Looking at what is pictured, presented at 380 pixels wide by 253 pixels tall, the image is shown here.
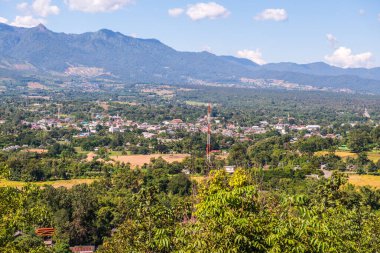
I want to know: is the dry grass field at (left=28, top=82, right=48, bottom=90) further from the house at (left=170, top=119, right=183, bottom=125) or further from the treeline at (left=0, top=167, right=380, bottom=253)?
the treeline at (left=0, top=167, right=380, bottom=253)

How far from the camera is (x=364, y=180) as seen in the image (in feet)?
122

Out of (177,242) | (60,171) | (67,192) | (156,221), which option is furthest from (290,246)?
(60,171)

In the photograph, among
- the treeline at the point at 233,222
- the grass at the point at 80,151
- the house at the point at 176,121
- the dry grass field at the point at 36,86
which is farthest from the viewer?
the dry grass field at the point at 36,86

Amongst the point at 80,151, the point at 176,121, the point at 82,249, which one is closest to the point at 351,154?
the point at 80,151

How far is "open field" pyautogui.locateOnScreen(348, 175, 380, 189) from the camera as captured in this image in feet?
116

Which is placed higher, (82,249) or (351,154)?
(82,249)

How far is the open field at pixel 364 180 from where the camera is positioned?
1395 inches

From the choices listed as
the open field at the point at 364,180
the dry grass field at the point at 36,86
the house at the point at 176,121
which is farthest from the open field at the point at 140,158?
the dry grass field at the point at 36,86

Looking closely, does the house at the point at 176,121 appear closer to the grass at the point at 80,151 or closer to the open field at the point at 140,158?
the grass at the point at 80,151

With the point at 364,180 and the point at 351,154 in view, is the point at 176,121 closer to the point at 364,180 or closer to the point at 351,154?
the point at 351,154

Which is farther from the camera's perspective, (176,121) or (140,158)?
(176,121)

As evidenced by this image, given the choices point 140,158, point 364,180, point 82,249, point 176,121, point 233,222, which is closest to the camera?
point 233,222

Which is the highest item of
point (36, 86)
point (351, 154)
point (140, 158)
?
point (351, 154)

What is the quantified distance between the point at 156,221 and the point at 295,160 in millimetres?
37092
